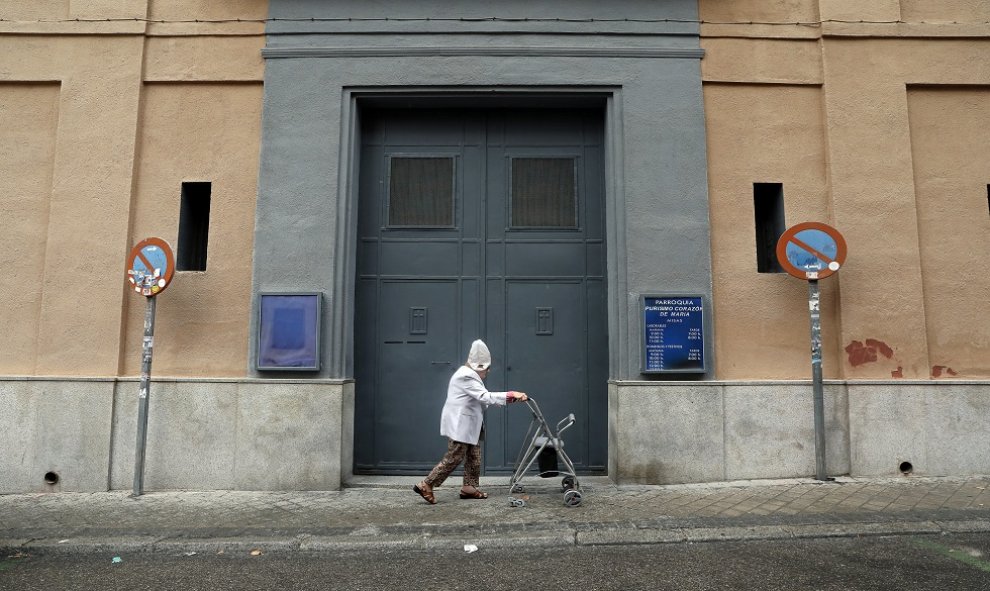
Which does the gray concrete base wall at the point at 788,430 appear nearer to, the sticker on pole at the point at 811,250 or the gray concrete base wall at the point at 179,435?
the sticker on pole at the point at 811,250

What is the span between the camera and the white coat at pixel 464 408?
22.7ft

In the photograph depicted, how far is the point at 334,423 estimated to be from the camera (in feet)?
24.9

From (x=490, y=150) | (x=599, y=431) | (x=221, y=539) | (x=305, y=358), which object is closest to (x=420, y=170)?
(x=490, y=150)

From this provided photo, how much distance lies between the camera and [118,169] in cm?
802

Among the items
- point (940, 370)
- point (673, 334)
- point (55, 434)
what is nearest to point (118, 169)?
point (55, 434)

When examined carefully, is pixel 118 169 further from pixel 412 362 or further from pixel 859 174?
pixel 859 174

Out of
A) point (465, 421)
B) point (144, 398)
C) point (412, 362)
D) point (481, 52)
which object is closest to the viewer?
point (465, 421)

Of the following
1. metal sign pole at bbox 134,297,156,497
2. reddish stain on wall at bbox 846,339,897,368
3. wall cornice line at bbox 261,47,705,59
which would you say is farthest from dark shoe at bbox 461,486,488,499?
wall cornice line at bbox 261,47,705,59

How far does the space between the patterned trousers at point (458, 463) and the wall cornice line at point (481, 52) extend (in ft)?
15.6

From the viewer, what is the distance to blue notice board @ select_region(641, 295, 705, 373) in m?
7.66

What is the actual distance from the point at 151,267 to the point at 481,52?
184 inches

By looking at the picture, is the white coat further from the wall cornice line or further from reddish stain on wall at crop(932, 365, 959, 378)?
reddish stain on wall at crop(932, 365, 959, 378)

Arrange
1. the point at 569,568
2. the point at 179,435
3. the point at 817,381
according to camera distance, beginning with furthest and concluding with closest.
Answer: the point at 179,435
the point at 817,381
the point at 569,568

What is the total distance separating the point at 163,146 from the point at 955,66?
9953mm
